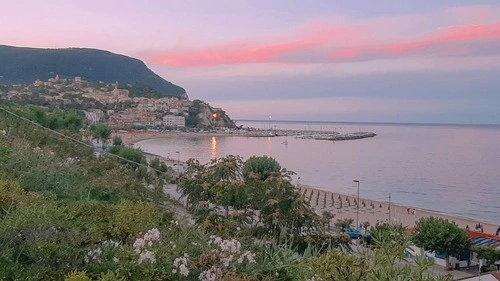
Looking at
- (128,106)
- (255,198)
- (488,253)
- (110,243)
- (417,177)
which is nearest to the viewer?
(110,243)

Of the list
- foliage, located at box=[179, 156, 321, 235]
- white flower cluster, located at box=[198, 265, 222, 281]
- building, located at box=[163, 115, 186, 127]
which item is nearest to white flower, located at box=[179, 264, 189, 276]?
white flower cluster, located at box=[198, 265, 222, 281]

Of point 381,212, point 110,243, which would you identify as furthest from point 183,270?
point 381,212

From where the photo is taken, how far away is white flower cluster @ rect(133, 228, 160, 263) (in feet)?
9.76

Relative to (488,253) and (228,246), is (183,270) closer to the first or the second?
(228,246)

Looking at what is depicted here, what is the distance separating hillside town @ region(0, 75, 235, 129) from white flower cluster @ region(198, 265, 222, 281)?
6947cm

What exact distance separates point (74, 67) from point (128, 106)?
121ft

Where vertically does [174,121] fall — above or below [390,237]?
below

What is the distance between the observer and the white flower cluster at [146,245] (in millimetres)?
2975

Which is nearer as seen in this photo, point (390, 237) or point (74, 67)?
point (390, 237)

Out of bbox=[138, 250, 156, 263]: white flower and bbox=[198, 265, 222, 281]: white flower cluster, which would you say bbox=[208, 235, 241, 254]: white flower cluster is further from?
bbox=[138, 250, 156, 263]: white flower

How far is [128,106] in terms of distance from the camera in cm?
9919


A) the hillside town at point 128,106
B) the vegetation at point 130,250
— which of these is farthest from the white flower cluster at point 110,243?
the hillside town at point 128,106

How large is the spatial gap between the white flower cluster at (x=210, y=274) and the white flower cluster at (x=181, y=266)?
0.37 ft

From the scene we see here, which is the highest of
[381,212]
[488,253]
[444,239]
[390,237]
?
[390,237]
